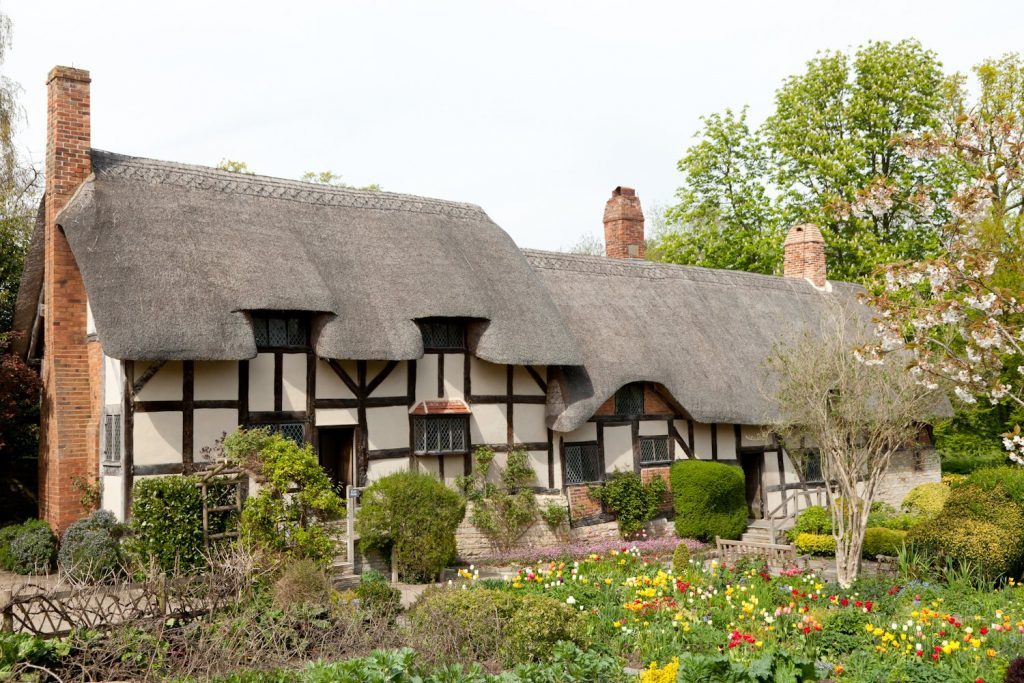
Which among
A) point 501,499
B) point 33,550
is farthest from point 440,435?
point 33,550

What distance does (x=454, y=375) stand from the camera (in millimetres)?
16141

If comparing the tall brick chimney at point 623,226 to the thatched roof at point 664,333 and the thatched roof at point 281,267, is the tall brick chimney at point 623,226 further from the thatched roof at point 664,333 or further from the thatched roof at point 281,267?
the thatched roof at point 281,267

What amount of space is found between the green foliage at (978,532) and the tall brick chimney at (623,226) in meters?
10.7

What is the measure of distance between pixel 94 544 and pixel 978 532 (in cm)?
1219

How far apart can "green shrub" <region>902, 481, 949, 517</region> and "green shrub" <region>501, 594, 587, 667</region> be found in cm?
1455

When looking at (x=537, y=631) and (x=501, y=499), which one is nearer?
(x=537, y=631)

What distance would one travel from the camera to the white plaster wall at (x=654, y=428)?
18453 mm


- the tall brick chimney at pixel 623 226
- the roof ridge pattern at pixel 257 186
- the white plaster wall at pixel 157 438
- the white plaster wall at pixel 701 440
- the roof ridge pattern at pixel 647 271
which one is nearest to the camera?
the white plaster wall at pixel 157 438

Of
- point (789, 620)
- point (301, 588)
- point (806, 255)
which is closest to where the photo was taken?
point (789, 620)

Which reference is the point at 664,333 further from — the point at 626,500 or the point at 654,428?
the point at 626,500

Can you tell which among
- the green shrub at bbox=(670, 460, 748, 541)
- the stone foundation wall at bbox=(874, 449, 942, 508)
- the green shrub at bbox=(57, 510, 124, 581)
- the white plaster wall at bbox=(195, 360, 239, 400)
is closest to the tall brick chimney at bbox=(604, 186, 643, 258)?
the green shrub at bbox=(670, 460, 748, 541)

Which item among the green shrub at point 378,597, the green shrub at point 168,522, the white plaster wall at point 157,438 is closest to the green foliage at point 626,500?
the green shrub at point 378,597

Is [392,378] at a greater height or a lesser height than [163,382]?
greater

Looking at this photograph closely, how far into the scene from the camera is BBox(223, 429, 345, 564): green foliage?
40.4 ft
